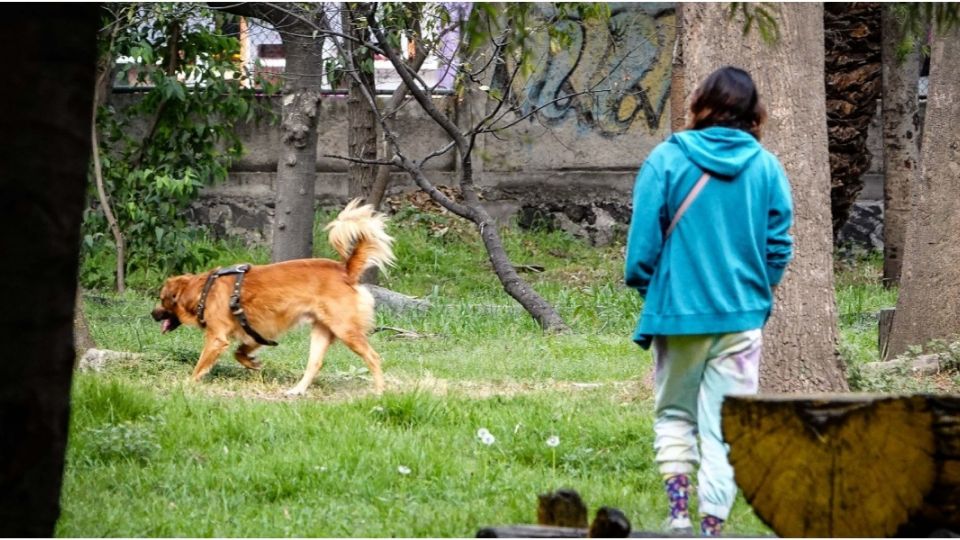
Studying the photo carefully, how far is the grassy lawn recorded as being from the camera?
5973 mm

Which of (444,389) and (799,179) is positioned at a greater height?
(799,179)

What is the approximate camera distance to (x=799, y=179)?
7.86 meters

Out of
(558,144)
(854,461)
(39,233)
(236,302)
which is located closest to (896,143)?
(558,144)

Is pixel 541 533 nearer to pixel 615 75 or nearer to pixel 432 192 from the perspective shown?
pixel 432 192

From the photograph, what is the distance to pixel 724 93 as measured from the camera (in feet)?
17.4

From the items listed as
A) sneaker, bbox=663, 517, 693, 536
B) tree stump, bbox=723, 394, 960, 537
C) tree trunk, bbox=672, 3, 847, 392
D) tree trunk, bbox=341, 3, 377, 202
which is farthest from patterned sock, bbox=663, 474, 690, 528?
tree trunk, bbox=341, 3, 377, 202

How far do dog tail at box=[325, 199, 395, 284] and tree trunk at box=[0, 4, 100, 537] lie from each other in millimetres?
6216

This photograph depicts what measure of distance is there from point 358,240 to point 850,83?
30.9 ft

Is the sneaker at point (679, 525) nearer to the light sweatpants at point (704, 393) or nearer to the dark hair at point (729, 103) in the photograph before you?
the light sweatpants at point (704, 393)

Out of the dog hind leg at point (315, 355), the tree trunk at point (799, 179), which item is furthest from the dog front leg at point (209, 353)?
the tree trunk at point (799, 179)

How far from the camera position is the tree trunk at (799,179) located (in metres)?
7.78

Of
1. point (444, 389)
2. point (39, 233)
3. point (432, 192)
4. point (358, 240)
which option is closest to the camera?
point (39, 233)

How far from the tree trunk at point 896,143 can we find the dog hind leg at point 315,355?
9154 millimetres

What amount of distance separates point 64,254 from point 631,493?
384cm
